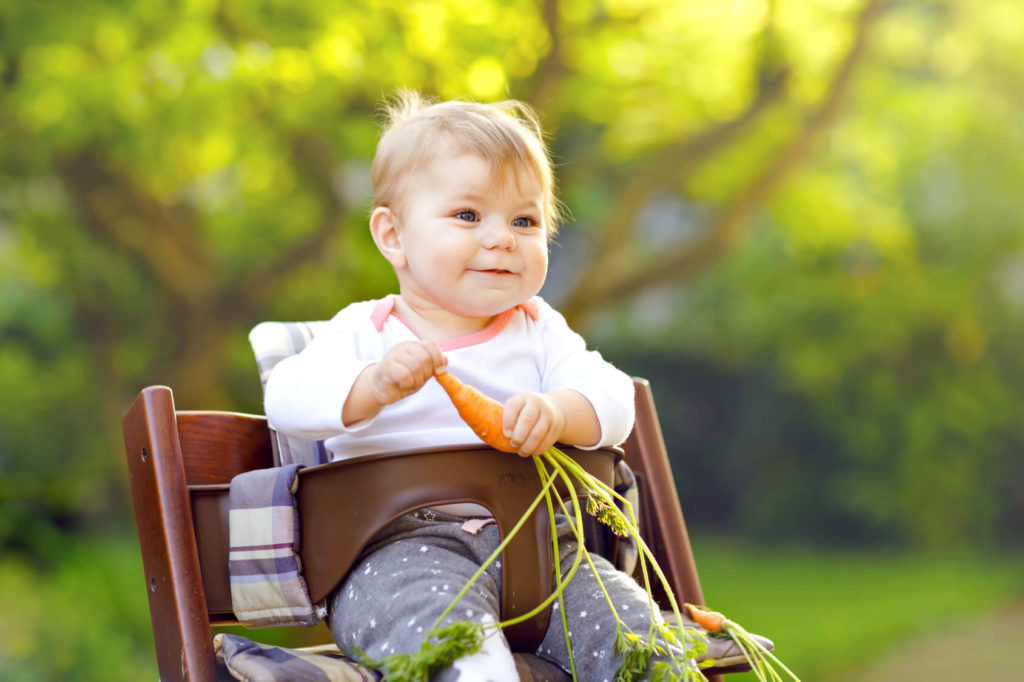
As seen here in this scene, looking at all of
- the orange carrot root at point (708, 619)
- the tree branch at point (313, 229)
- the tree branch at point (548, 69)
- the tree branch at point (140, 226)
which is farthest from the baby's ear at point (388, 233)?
the tree branch at point (140, 226)

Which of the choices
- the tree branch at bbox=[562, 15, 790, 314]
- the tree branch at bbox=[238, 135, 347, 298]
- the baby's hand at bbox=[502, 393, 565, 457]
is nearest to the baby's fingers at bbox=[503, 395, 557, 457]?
the baby's hand at bbox=[502, 393, 565, 457]

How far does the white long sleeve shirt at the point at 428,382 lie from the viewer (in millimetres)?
1098

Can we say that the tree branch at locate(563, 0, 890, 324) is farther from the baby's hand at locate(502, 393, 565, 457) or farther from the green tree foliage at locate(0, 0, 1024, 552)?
the baby's hand at locate(502, 393, 565, 457)

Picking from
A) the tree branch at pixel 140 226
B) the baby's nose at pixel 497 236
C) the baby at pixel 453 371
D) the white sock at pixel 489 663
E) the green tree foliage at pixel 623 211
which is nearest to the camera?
the white sock at pixel 489 663

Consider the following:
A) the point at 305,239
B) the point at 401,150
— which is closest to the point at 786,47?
the point at 305,239

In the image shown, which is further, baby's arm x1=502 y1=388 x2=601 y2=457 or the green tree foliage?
the green tree foliage

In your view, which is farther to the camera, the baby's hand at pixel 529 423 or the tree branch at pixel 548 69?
the tree branch at pixel 548 69

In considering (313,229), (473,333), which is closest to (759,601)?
(313,229)

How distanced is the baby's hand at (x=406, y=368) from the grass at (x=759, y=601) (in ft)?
11.6

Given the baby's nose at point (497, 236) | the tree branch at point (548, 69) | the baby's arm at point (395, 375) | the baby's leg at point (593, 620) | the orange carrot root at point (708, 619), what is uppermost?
the tree branch at point (548, 69)

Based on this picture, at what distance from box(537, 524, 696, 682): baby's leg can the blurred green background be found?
9.08ft

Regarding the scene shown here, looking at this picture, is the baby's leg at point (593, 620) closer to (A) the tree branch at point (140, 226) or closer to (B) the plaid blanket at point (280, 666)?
(B) the plaid blanket at point (280, 666)

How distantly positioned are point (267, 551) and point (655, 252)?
15.3ft

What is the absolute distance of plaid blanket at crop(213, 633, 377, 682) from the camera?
96cm
